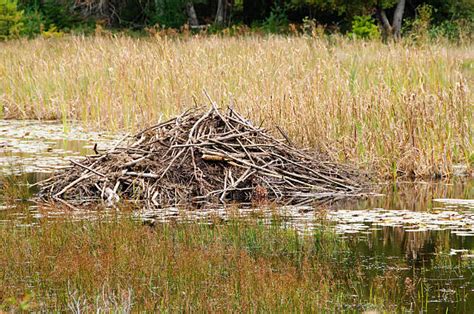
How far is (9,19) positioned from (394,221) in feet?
83.1

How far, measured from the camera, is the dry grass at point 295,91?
450 inches

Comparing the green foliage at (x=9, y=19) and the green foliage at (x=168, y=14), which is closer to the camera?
the green foliage at (x=9, y=19)

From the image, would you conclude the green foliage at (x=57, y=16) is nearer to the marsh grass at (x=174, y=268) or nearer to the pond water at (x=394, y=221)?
the pond water at (x=394, y=221)

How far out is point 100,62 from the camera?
18094 millimetres

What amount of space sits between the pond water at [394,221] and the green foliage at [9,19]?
20.2 meters

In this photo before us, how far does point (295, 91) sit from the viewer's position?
13.5 metres

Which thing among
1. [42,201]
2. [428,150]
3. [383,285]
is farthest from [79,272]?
[428,150]

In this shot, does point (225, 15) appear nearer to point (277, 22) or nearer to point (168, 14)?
point (168, 14)

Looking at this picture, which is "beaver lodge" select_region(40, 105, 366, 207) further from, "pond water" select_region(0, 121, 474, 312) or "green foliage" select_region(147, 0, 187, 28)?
"green foliage" select_region(147, 0, 187, 28)

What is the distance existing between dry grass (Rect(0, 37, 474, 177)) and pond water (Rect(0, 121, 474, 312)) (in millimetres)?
900

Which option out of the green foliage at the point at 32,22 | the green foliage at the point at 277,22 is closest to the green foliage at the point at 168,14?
the green foliage at the point at 277,22

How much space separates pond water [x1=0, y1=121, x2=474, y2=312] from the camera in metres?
6.54

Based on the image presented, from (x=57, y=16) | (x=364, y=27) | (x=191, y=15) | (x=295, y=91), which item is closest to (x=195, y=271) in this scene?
(x=295, y=91)

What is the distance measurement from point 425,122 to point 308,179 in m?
2.01
